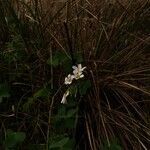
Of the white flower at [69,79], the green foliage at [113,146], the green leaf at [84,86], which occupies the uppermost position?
the white flower at [69,79]

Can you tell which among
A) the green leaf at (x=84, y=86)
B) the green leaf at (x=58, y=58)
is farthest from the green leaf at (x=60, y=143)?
the green leaf at (x=58, y=58)

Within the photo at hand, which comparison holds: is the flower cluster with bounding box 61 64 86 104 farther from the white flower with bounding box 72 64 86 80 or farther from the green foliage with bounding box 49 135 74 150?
the green foliage with bounding box 49 135 74 150

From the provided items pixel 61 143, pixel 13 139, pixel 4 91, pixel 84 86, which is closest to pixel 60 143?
pixel 61 143

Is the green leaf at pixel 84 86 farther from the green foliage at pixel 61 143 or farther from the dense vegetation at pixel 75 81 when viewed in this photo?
the green foliage at pixel 61 143

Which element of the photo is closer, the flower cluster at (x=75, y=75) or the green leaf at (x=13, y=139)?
the green leaf at (x=13, y=139)

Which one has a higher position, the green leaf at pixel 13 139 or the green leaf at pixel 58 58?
the green leaf at pixel 58 58

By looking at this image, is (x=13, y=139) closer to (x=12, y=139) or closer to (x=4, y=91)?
(x=12, y=139)

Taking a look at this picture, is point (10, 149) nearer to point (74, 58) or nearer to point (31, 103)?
point (31, 103)

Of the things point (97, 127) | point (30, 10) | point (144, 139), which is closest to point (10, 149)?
point (97, 127)
